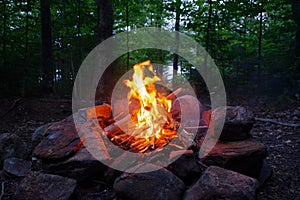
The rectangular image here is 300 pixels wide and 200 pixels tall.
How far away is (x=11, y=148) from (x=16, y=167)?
441 millimetres

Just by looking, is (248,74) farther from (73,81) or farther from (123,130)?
(123,130)

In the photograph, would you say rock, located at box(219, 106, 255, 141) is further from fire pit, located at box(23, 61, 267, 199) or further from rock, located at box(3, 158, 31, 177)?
rock, located at box(3, 158, 31, 177)

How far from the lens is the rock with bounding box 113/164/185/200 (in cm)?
264

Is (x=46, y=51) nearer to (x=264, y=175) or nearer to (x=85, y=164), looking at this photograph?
(x=85, y=164)

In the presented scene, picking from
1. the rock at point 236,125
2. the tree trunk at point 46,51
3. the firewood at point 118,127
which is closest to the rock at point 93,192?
the firewood at point 118,127

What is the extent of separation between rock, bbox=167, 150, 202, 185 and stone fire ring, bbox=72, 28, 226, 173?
0.22ft

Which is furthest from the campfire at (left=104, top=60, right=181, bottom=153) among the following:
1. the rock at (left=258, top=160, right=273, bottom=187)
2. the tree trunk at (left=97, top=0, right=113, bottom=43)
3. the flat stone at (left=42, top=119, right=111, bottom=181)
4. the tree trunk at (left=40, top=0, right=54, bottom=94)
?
the tree trunk at (left=40, top=0, right=54, bottom=94)

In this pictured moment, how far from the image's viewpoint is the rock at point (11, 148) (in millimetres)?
3762

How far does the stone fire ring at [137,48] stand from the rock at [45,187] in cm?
44

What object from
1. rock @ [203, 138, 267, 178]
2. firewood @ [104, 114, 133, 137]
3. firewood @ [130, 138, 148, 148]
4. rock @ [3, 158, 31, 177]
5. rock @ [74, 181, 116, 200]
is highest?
firewood @ [104, 114, 133, 137]

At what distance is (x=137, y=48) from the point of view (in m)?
14.6

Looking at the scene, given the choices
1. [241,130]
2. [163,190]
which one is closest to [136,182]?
[163,190]

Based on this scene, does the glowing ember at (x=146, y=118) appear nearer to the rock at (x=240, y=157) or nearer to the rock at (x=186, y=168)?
the rock at (x=186, y=168)

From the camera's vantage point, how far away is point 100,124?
3732mm
